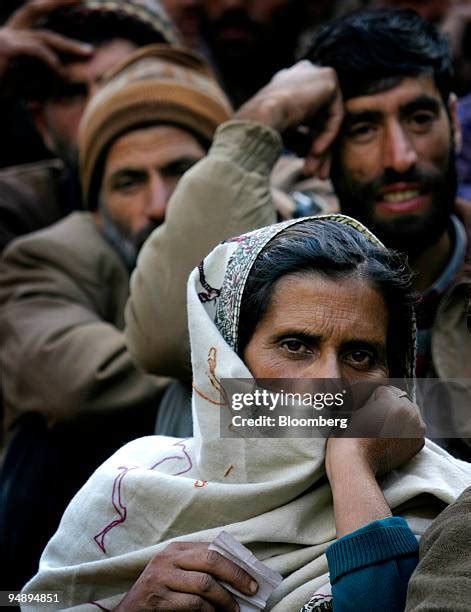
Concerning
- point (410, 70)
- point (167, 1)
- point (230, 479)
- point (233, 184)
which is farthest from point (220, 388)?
point (167, 1)

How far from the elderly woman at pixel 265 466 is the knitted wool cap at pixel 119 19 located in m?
3.40

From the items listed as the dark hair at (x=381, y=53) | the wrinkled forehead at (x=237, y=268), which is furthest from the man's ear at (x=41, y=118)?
the wrinkled forehead at (x=237, y=268)

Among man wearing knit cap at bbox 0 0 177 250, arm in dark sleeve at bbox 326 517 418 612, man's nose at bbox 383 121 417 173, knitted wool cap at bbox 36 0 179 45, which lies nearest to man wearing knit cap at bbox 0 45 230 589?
man wearing knit cap at bbox 0 0 177 250

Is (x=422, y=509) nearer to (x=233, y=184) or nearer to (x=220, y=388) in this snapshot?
(x=220, y=388)

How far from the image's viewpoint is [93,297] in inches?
208

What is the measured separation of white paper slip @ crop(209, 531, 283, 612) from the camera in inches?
112

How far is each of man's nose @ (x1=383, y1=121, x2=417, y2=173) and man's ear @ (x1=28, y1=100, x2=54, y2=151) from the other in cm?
245

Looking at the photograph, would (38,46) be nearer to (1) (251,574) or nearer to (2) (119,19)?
(2) (119,19)

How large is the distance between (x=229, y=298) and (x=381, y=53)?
5.72 ft

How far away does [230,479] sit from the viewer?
313 cm

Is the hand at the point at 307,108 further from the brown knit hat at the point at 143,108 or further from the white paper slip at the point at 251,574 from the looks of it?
the white paper slip at the point at 251,574

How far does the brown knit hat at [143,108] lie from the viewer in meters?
5.69

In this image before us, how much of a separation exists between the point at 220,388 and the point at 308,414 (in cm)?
23

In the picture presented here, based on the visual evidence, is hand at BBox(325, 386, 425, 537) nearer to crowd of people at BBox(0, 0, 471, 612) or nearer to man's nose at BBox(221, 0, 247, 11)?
crowd of people at BBox(0, 0, 471, 612)
